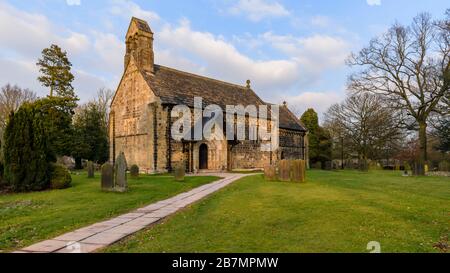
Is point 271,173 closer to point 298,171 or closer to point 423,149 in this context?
point 298,171

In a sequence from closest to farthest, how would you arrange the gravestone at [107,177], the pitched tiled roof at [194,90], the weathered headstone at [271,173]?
1. the gravestone at [107,177]
2. the weathered headstone at [271,173]
3. the pitched tiled roof at [194,90]

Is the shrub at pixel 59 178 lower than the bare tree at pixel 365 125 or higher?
lower

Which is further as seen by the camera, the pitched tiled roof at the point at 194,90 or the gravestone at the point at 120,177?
the pitched tiled roof at the point at 194,90

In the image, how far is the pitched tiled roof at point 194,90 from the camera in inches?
1052

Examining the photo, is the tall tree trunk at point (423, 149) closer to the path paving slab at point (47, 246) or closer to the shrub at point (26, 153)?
the shrub at point (26, 153)

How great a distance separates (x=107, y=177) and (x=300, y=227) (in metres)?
9.89

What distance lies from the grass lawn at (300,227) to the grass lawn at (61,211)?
207 cm

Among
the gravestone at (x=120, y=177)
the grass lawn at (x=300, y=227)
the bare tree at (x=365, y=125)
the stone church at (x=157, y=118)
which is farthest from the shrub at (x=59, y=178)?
the bare tree at (x=365, y=125)

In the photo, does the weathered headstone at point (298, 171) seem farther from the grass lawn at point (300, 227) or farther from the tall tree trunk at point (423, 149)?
the tall tree trunk at point (423, 149)

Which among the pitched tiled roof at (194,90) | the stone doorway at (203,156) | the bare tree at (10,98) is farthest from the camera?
the bare tree at (10,98)

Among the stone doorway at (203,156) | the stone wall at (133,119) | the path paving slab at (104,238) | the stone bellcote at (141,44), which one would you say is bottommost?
the path paving slab at (104,238)

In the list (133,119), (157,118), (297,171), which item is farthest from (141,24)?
(297,171)

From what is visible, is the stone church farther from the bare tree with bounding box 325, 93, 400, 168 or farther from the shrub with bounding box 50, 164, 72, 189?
the bare tree with bounding box 325, 93, 400, 168
